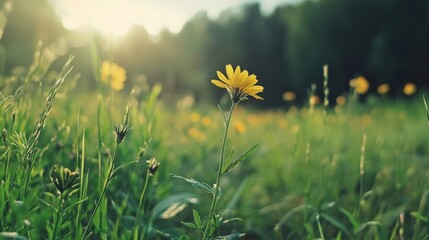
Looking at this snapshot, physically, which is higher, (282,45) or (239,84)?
(282,45)

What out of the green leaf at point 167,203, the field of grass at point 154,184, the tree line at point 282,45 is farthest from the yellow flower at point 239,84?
the tree line at point 282,45

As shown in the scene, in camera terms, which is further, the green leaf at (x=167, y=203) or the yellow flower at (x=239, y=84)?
the green leaf at (x=167, y=203)

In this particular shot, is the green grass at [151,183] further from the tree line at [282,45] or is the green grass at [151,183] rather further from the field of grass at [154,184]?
the tree line at [282,45]

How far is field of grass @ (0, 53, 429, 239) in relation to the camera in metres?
0.95

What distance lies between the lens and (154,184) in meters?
1.67

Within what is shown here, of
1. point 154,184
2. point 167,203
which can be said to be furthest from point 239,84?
point 154,184

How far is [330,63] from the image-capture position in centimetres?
1578

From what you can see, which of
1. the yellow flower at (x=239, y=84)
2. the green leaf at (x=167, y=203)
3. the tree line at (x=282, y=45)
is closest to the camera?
the yellow flower at (x=239, y=84)

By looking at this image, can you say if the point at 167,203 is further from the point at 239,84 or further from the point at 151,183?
the point at 239,84

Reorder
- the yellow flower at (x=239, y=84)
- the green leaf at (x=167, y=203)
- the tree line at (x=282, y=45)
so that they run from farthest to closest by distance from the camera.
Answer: the tree line at (x=282, y=45) < the green leaf at (x=167, y=203) < the yellow flower at (x=239, y=84)

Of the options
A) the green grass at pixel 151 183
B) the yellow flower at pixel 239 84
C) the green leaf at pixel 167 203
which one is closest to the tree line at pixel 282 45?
the green grass at pixel 151 183

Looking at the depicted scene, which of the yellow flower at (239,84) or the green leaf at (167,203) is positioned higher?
the yellow flower at (239,84)

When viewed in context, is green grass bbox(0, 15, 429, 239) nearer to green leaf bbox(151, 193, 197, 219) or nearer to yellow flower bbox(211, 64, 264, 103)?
green leaf bbox(151, 193, 197, 219)

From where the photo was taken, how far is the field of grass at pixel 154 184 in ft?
3.12
